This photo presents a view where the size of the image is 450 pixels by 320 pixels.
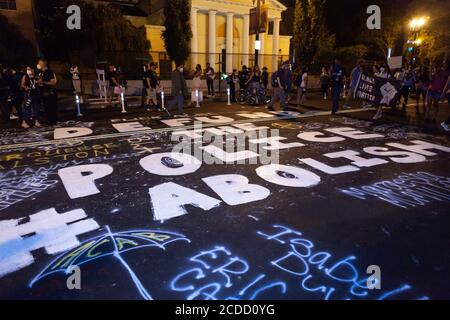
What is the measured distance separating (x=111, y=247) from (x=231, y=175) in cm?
269

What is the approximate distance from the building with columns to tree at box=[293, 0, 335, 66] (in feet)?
6.99

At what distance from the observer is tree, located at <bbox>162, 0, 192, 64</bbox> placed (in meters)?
24.4

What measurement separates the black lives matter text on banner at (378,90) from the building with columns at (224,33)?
1534 centimetres

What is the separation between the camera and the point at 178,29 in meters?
24.5

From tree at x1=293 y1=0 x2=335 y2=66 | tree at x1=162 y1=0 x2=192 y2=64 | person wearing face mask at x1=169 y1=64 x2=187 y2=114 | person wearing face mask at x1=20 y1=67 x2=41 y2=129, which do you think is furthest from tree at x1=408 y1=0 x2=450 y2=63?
person wearing face mask at x1=20 y1=67 x2=41 y2=129

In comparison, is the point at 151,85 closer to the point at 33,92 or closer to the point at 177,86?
the point at 177,86

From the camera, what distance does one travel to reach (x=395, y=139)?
27.4ft

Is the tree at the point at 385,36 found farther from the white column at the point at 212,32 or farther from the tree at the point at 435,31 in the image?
the white column at the point at 212,32

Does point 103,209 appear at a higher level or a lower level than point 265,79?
lower

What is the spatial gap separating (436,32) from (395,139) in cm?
2860

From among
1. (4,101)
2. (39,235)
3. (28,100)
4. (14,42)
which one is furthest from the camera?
(14,42)

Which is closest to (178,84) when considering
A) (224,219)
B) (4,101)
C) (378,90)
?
(4,101)
